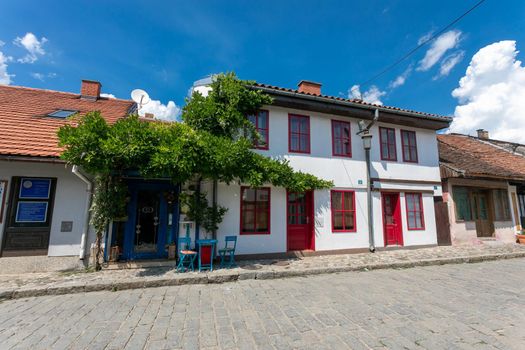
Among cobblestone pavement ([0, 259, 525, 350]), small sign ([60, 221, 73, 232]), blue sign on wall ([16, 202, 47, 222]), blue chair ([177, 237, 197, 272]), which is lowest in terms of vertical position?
cobblestone pavement ([0, 259, 525, 350])

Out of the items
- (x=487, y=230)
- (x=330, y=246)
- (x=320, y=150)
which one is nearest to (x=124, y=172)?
(x=320, y=150)

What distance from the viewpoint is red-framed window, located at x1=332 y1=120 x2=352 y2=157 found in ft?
30.3

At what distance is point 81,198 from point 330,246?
26.3 ft

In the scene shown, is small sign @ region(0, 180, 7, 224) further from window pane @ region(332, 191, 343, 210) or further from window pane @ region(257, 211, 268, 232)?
window pane @ region(332, 191, 343, 210)

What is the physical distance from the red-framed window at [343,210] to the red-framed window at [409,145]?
132 inches

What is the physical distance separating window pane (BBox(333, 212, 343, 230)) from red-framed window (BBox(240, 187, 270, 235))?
2.61 meters

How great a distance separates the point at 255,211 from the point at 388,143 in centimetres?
649

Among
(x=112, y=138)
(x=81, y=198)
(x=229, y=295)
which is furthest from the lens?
(x=81, y=198)

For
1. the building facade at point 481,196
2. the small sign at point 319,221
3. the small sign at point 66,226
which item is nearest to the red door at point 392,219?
the building facade at point 481,196

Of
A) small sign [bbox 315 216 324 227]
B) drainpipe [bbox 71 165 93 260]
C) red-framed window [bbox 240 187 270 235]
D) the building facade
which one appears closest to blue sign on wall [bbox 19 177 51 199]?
drainpipe [bbox 71 165 93 260]

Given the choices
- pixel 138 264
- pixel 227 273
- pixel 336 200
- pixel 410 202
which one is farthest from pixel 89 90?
pixel 410 202

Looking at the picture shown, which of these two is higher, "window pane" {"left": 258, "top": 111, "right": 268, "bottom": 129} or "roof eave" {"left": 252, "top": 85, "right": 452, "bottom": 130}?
"roof eave" {"left": 252, "top": 85, "right": 452, "bottom": 130}

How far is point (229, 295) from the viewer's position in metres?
4.89

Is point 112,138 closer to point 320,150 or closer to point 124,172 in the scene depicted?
point 124,172
